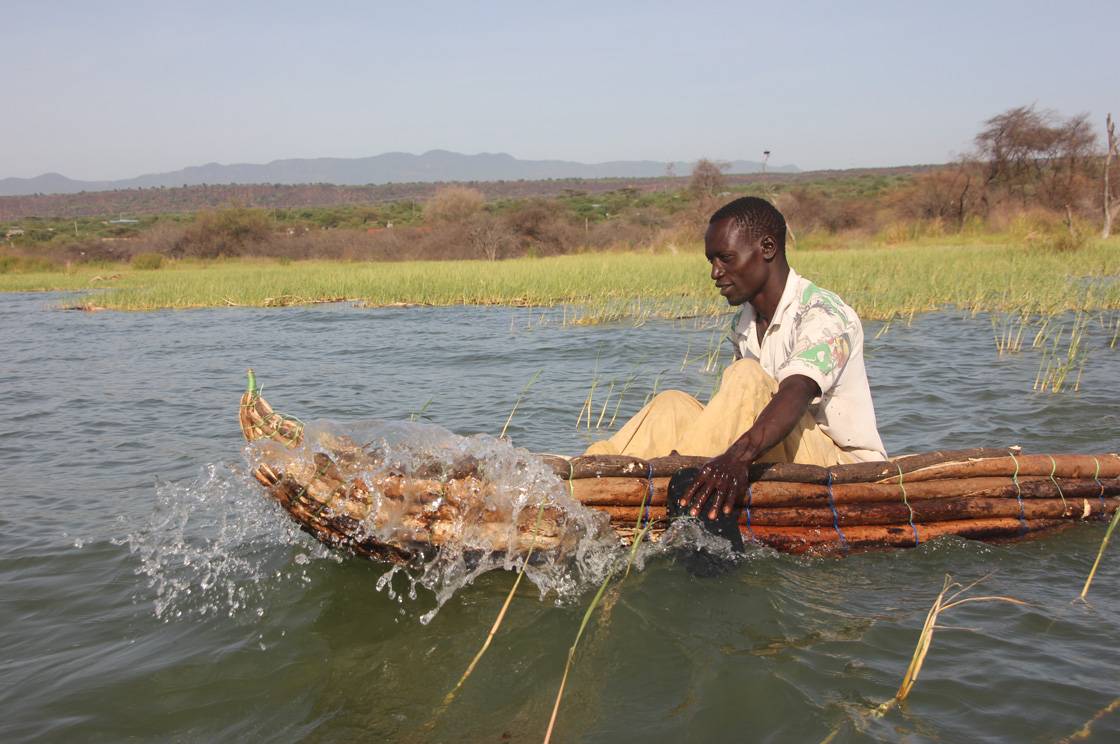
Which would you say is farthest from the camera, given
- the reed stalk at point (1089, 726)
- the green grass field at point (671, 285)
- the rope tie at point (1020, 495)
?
the green grass field at point (671, 285)

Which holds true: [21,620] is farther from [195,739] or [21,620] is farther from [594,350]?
[594,350]

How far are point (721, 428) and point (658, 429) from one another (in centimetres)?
34

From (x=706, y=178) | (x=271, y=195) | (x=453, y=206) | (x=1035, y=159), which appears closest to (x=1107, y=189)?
(x=1035, y=159)

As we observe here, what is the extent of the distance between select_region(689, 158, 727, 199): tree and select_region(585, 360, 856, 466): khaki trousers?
101ft

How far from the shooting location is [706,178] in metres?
34.3

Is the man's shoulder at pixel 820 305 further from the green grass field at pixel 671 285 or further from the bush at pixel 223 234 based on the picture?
the bush at pixel 223 234

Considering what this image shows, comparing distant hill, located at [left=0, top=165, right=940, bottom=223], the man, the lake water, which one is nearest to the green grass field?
the lake water

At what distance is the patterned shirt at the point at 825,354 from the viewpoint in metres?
3.19

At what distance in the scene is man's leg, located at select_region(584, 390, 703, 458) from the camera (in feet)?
11.6

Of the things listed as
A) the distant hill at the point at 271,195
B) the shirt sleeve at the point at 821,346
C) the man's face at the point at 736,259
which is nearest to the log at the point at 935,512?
the shirt sleeve at the point at 821,346

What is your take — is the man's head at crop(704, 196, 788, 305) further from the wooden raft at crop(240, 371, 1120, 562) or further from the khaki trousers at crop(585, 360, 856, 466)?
the wooden raft at crop(240, 371, 1120, 562)

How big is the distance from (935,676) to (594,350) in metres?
7.04

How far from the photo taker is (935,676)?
2641 mm

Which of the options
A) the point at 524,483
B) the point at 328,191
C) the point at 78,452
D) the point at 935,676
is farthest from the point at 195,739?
the point at 328,191
